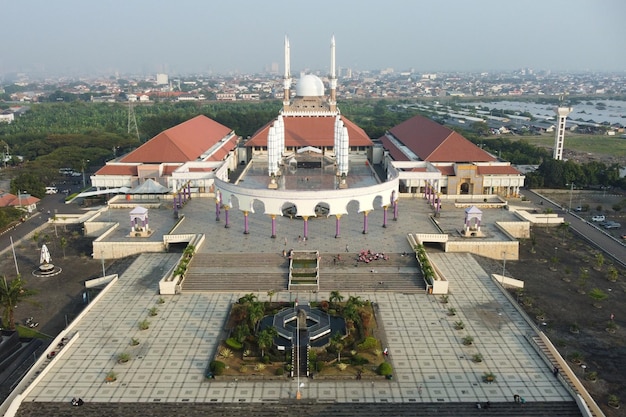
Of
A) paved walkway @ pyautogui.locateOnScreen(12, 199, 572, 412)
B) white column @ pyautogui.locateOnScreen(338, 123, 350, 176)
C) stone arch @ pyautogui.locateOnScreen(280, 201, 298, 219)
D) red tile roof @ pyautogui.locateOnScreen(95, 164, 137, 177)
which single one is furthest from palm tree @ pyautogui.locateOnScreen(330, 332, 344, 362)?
red tile roof @ pyautogui.locateOnScreen(95, 164, 137, 177)

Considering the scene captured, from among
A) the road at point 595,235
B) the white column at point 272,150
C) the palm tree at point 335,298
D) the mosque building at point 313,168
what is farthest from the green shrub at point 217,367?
the white column at point 272,150

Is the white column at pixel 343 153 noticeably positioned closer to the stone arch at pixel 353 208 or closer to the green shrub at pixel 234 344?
the stone arch at pixel 353 208

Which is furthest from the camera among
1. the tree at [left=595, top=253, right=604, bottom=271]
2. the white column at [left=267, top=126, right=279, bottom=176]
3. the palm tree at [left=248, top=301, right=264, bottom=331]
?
the white column at [left=267, top=126, right=279, bottom=176]

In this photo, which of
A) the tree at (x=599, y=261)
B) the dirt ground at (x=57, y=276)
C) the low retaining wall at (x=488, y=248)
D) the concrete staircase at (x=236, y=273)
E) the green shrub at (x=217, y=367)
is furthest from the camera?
the low retaining wall at (x=488, y=248)

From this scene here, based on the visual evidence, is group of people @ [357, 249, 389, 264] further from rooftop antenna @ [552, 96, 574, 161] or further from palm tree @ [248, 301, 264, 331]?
rooftop antenna @ [552, 96, 574, 161]

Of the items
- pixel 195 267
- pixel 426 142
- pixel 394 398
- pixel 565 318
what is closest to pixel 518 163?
pixel 426 142

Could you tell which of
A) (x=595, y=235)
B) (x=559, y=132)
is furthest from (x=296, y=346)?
(x=559, y=132)
